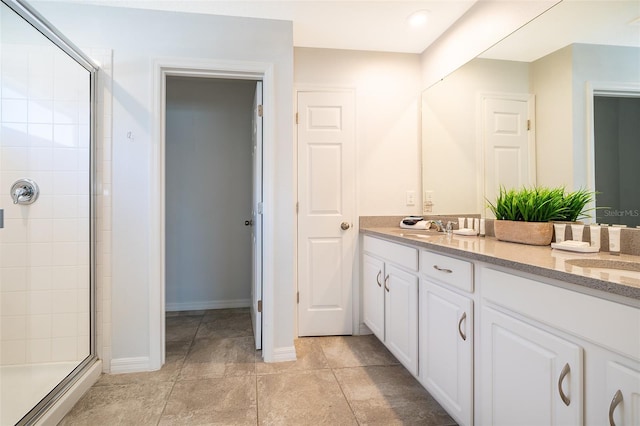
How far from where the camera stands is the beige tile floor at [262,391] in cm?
152

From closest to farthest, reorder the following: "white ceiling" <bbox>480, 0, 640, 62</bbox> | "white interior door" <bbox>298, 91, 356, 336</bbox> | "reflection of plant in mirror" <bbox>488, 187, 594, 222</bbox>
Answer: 1. "white ceiling" <bbox>480, 0, 640, 62</bbox>
2. "reflection of plant in mirror" <bbox>488, 187, 594, 222</bbox>
3. "white interior door" <bbox>298, 91, 356, 336</bbox>

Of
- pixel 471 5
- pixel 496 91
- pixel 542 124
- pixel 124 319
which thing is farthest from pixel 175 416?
pixel 471 5

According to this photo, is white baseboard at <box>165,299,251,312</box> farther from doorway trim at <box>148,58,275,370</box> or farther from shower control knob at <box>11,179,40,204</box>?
shower control knob at <box>11,179,40,204</box>

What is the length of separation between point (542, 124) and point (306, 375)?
6.47 feet

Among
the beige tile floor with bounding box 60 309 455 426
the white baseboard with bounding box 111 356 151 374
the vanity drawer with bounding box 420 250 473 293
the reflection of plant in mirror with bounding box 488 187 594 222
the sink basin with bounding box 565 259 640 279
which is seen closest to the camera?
the sink basin with bounding box 565 259 640 279

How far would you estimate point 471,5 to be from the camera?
2002 millimetres

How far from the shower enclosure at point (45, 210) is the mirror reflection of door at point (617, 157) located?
2.71 metres

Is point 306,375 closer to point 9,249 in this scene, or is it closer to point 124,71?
point 9,249

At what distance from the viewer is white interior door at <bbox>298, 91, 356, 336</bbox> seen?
2.47 m

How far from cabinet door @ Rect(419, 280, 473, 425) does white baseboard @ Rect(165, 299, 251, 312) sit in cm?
221

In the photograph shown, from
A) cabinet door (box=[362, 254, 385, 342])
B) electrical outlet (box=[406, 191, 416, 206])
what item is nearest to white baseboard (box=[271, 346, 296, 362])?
cabinet door (box=[362, 254, 385, 342])

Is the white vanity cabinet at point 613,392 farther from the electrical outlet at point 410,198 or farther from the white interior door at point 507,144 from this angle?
the electrical outlet at point 410,198

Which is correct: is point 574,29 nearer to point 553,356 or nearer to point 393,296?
point 553,356

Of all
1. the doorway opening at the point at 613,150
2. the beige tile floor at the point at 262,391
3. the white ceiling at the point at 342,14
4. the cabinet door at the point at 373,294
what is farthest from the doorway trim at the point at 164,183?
the doorway opening at the point at 613,150
